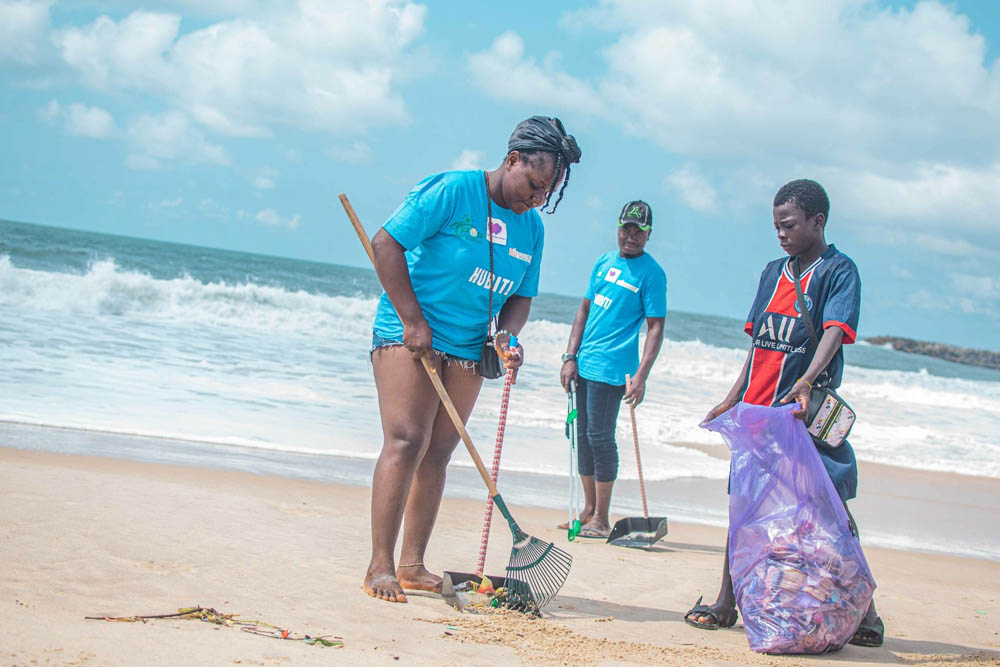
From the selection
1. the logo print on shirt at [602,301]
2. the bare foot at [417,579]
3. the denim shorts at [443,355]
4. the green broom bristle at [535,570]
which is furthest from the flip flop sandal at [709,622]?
the logo print on shirt at [602,301]

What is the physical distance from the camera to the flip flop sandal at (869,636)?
3070mm

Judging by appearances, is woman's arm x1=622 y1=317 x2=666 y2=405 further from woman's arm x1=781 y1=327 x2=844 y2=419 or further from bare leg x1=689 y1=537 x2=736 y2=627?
woman's arm x1=781 y1=327 x2=844 y2=419

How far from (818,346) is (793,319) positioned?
151 millimetres

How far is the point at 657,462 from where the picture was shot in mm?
7656

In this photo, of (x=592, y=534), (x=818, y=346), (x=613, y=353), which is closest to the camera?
(x=818, y=346)

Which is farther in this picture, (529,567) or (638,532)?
(638,532)

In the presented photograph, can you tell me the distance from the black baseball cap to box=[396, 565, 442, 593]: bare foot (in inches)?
102

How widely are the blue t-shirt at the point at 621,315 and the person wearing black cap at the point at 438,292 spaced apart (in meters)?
1.93

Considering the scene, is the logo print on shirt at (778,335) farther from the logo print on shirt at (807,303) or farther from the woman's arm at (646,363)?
the woman's arm at (646,363)

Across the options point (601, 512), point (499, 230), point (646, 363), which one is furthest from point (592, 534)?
point (499, 230)

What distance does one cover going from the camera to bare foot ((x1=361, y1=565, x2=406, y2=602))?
296 cm

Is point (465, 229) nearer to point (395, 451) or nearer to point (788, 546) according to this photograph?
point (395, 451)

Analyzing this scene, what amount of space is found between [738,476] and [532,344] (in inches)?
685

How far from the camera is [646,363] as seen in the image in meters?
5.05
